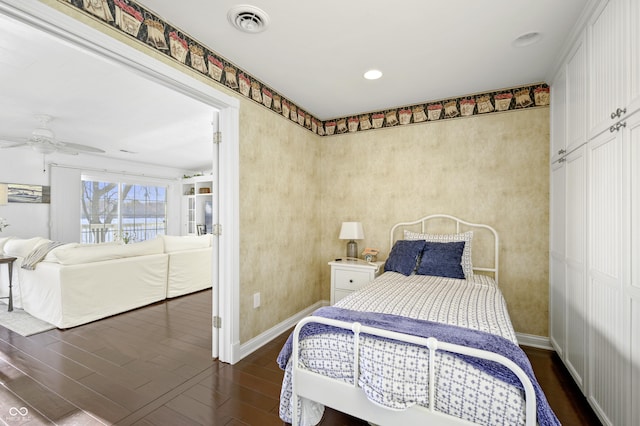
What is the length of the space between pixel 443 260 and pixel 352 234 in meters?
1.07

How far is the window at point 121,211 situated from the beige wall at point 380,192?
15.3 feet

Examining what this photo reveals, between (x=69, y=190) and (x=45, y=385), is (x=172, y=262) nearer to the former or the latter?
(x=45, y=385)

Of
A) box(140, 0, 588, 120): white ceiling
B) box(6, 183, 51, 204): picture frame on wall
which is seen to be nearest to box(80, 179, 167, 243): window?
box(6, 183, 51, 204): picture frame on wall

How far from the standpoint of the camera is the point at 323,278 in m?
4.06

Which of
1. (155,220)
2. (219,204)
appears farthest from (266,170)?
(155,220)

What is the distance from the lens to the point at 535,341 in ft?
9.50

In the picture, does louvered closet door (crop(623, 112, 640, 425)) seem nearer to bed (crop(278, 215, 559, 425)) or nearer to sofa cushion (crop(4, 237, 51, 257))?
bed (crop(278, 215, 559, 425))

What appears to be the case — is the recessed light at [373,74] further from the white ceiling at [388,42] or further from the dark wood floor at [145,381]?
the dark wood floor at [145,381]

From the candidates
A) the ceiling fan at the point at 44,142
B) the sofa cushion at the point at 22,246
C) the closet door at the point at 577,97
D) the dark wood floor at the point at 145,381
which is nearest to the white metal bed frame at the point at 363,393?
the dark wood floor at the point at 145,381

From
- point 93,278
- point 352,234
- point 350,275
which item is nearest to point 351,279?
point 350,275

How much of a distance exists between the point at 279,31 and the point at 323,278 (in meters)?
3.01

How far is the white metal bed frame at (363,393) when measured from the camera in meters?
1.15

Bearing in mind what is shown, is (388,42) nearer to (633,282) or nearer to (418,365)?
(633,282)

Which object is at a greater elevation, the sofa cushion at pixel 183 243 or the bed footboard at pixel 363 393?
the sofa cushion at pixel 183 243
